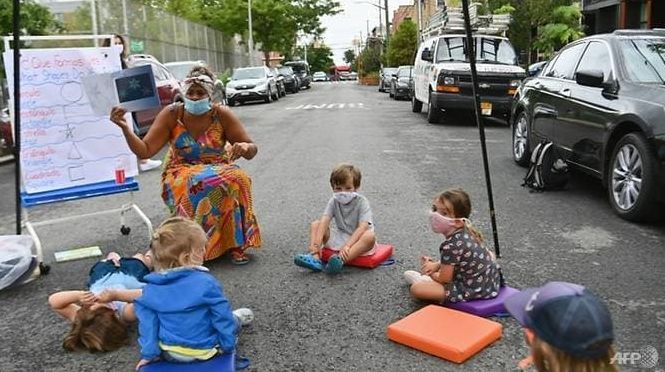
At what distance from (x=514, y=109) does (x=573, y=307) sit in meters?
7.84

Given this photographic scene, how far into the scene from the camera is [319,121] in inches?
670

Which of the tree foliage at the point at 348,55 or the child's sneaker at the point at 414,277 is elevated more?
the tree foliage at the point at 348,55

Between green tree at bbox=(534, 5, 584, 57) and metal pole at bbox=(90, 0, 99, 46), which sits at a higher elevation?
metal pole at bbox=(90, 0, 99, 46)

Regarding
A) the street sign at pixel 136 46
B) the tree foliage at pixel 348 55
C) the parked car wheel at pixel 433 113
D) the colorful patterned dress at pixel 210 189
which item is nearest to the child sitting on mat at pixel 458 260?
the colorful patterned dress at pixel 210 189

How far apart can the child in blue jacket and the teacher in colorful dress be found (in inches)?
70.6

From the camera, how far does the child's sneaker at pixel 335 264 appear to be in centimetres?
461

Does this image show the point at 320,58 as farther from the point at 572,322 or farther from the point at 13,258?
the point at 572,322

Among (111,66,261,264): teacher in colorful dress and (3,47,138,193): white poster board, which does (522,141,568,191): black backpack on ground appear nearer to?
(111,66,261,264): teacher in colorful dress

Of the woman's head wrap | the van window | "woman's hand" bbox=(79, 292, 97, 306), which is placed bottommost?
"woman's hand" bbox=(79, 292, 97, 306)

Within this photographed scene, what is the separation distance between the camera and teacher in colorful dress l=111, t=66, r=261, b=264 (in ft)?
16.1

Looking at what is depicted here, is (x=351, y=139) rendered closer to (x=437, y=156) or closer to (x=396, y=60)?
(x=437, y=156)

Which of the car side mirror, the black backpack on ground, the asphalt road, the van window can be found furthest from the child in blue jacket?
the van window

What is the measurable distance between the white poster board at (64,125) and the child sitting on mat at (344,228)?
6.63 ft

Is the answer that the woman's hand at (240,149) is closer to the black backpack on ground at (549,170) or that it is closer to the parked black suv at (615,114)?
the parked black suv at (615,114)
